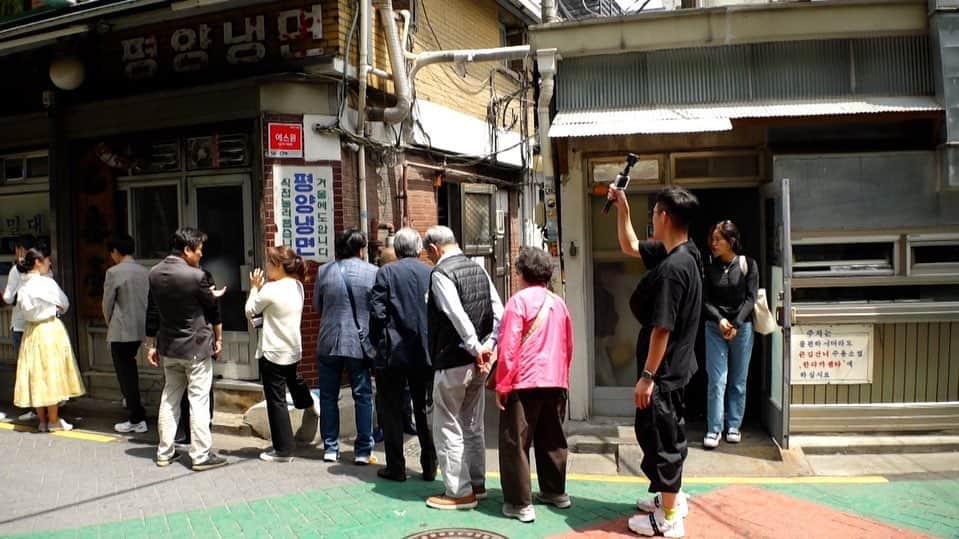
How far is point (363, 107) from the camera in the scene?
28.3 feet

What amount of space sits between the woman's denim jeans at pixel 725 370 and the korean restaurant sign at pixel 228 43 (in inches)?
194

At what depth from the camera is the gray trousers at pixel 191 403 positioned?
6664 millimetres

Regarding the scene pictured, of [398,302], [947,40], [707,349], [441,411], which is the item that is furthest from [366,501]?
[947,40]

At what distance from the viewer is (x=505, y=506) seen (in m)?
5.39

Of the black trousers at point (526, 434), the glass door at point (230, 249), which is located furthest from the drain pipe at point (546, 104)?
the glass door at point (230, 249)

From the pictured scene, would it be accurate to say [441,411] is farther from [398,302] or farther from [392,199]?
[392,199]

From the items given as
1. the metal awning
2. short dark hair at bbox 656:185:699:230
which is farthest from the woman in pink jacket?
the metal awning

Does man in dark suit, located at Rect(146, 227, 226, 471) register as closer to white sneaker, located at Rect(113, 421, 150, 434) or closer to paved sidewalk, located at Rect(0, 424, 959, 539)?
paved sidewalk, located at Rect(0, 424, 959, 539)

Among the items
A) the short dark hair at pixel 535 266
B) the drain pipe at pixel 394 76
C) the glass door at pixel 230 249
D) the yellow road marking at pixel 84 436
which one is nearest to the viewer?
the short dark hair at pixel 535 266

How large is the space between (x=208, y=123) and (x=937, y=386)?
7.67m

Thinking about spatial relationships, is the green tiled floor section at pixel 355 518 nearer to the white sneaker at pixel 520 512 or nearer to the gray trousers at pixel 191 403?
the white sneaker at pixel 520 512

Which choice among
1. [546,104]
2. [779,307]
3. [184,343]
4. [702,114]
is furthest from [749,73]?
[184,343]

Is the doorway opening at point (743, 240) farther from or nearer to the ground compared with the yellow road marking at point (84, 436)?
farther from the ground

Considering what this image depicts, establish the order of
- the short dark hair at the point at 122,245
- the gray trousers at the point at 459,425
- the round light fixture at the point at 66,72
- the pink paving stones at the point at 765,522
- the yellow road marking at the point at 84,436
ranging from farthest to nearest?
the round light fixture at the point at 66,72
the short dark hair at the point at 122,245
the yellow road marking at the point at 84,436
the gray trousers at the point at 459,425
the pink paving stones at the point at 765,522
